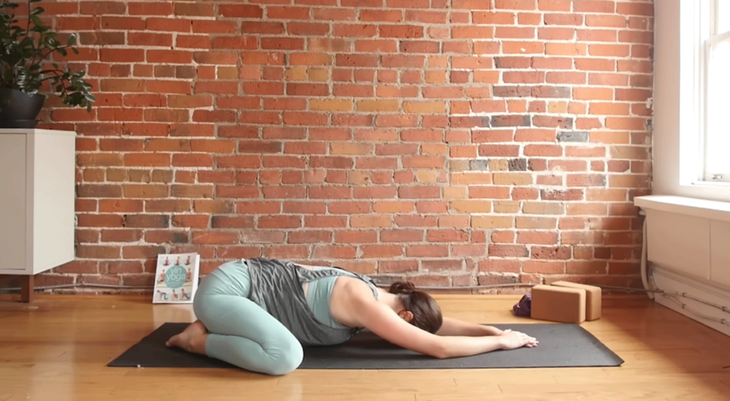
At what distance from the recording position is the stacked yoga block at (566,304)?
3643 millimetres

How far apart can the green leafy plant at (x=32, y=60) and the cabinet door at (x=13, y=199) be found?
1.07 feet

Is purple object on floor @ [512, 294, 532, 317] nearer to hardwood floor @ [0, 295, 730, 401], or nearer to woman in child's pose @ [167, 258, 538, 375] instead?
hardwood floor @ [0, 295, 730, 401]

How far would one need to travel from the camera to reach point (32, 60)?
4.16 metres

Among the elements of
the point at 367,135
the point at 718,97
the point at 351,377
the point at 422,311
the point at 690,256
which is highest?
the point at 718,97

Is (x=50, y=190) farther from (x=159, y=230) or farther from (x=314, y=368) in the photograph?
(x=314, y=368)

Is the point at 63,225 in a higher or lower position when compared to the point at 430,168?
lower

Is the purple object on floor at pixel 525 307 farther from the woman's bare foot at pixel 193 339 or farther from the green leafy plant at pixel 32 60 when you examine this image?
the green leafy plant at pixel 32 60

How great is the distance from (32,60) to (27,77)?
0.31 meters

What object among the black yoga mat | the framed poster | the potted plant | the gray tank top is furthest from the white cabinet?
the gray tank top

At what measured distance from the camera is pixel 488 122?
4332 mm

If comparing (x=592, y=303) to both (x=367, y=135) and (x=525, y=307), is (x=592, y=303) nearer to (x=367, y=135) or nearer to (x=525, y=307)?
(x=525, y=307)

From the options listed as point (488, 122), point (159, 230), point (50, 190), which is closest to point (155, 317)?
point (159, 230)

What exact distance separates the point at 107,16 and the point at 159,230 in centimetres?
134

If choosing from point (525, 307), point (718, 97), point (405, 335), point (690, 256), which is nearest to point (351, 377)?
point (405, 335)
